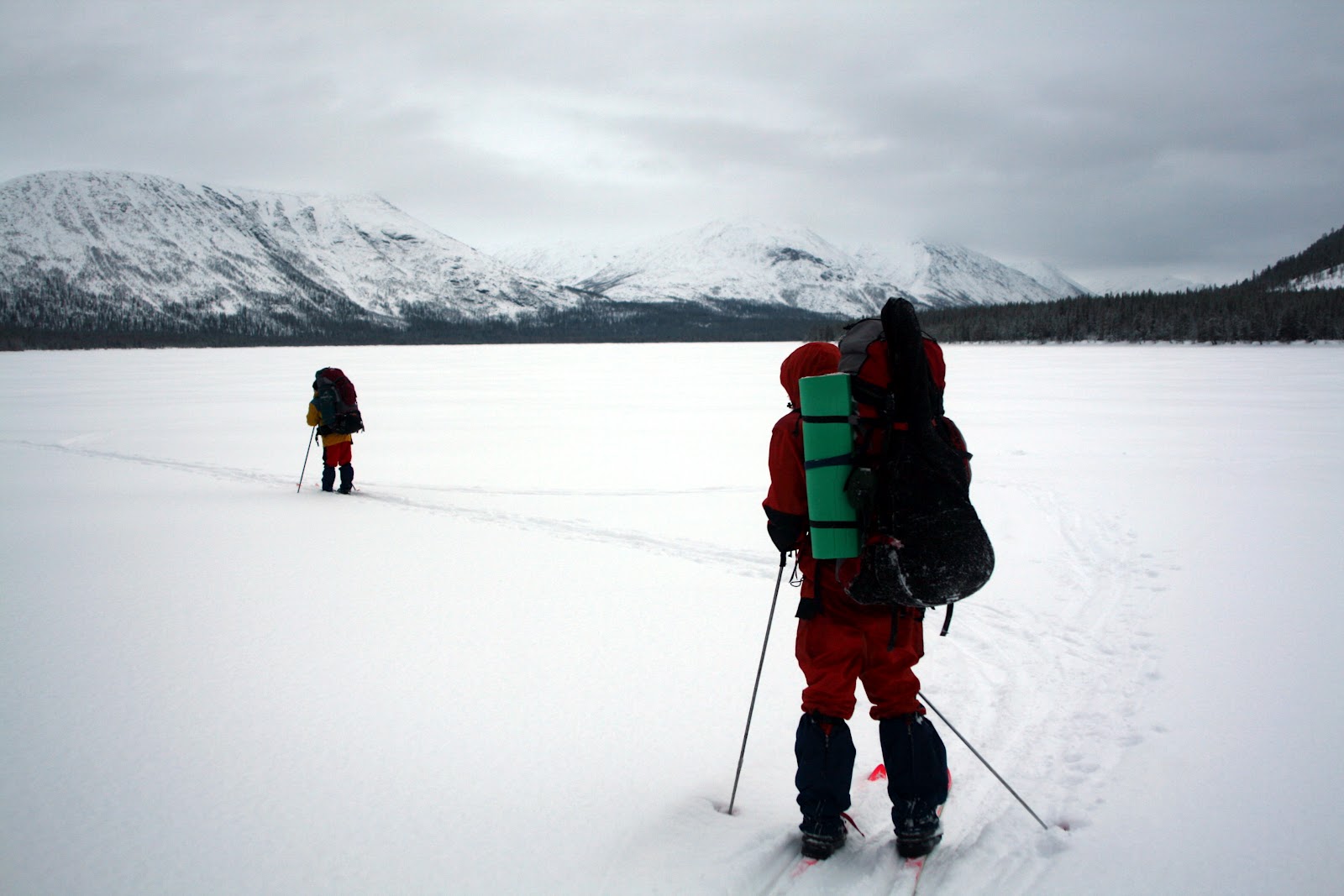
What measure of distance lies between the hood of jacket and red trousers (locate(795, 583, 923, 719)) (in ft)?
2.52

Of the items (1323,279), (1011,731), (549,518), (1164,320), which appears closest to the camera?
(1011,731)

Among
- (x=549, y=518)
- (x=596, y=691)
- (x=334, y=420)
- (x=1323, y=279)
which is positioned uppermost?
(x=1323, y=279)

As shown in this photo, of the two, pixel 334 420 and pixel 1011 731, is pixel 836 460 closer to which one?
pixel 1011 731

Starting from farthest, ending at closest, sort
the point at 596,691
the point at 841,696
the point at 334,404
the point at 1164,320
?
the point at 1164,320 < the point at 334,404 < the point at 596,691 < the point at 841,696

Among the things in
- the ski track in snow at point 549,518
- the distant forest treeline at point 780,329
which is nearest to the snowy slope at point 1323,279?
the distant forest treeline at point 780,329

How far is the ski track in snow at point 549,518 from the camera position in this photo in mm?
6184

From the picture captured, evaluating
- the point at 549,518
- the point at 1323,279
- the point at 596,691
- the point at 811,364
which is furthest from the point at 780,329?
the point at 811,364

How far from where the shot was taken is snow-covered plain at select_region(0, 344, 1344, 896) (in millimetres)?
2566

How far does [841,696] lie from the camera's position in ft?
8.09

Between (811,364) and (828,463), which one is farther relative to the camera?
(811,364)

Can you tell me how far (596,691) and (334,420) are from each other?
6354 millimetres

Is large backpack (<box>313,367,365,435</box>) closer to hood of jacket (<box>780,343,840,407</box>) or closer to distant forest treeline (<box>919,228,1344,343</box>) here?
hood of jacket (<box>780,343,840,407</box>)

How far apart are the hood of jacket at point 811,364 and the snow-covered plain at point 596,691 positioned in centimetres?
175

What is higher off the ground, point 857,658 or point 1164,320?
point 1164,320
